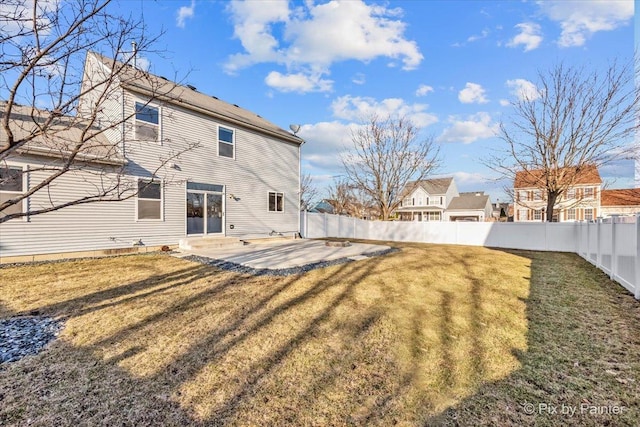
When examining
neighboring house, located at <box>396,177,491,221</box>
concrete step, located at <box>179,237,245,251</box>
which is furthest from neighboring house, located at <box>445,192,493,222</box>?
concrete step, located at <box>179,237,245,251</box>

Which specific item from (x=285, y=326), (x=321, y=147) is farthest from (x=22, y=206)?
(x=321, y=147)

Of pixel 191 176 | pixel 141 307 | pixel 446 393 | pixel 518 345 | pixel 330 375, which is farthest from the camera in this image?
pixel 191 176

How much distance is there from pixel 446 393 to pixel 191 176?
10.5 meters

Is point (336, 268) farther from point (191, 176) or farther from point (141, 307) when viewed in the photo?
point (191, 176)

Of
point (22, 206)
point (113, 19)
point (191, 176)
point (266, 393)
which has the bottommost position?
point (266, 393)

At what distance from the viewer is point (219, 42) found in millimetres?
10086

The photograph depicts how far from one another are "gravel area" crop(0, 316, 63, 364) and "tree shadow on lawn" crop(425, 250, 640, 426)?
4.05m

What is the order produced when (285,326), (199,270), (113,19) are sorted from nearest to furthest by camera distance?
(113,19) → (285,326) → (199,270)

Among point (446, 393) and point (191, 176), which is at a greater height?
point (191, 176)

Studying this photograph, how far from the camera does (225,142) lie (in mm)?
12086

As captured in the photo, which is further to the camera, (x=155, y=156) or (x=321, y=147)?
(x=321, y=147)

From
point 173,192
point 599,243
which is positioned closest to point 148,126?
point 173,192

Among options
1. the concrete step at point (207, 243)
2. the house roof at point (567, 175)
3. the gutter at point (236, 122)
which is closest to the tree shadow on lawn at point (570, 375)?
the concrete step at point (207, 243)

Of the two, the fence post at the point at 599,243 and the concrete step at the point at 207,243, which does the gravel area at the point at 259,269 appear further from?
the fence post at the point at 599,243
